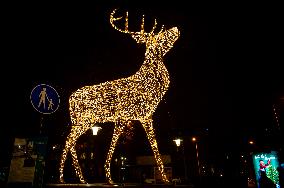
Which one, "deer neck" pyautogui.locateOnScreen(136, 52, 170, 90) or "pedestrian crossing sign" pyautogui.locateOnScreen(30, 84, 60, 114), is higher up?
"deer neck" pyautogui.locateOnScreen(136, 52, 170, 90)

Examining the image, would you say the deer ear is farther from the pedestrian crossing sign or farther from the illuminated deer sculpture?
the pedestrian crossing sign

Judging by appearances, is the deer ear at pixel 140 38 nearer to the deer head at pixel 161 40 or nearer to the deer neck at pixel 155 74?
the deer head at pixel 161 40

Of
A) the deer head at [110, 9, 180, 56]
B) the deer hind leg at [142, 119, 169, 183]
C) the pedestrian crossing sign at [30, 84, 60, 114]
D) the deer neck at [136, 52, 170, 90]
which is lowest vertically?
the deer hind leg at [142, 119, 169, 183]

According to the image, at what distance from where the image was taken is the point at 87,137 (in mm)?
14781

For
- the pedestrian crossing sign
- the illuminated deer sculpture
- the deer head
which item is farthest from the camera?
the deer head

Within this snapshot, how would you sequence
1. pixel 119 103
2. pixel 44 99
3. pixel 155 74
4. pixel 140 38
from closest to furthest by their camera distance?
1. pixel 44 99
2. pixel 119 103
3. pixel 155 74
4. pixel 140 38

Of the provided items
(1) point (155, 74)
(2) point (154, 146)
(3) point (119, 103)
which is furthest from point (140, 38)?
(2) point (154, 146)

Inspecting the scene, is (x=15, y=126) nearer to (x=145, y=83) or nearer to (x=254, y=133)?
(x=145, y=83)

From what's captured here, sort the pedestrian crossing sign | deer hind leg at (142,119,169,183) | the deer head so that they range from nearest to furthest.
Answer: the pedestrian crossing sign < deer hind leg at (142,119,169,183) < the deer head

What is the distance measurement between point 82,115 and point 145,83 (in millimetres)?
1804

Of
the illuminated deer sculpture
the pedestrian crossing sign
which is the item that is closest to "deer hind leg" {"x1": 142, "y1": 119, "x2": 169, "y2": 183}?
the illuminated deer sculpture

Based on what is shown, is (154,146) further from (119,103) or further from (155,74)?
(155,74)

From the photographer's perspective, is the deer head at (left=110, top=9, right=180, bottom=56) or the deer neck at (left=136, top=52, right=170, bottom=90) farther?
the deer head at (left=110, top=9, right=180, bottom=56)

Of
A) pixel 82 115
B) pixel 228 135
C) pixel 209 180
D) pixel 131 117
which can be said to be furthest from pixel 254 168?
pixel 82 115
